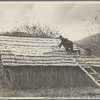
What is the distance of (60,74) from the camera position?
11.6m

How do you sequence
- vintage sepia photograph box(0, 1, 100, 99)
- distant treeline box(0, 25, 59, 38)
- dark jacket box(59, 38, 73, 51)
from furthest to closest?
distant treeline box(0, 25, 59, 38) → dark jacket box(59, 38, 73, 51) → vintage sepia photograph box(0, 1, 100, 99)

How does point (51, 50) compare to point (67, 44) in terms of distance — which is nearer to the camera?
point (67, 44)

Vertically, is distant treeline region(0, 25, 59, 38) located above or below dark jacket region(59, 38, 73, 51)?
above

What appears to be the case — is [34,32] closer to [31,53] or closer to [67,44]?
[31,53]

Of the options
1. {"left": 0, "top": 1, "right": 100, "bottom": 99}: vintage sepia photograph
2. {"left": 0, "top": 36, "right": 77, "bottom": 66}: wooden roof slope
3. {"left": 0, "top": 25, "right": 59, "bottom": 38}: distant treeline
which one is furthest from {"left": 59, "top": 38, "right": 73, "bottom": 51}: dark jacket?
{"left": 0, "top": 25, "right": 59, "bottom": 38}: distant treeline

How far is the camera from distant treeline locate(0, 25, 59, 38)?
1149 cm

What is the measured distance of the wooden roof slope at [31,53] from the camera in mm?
11008

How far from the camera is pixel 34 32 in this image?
12.8 meters

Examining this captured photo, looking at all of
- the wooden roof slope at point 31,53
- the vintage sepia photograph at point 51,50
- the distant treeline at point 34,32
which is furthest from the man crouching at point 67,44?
the distant treeline at point 34,32

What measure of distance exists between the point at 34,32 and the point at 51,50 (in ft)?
5.00

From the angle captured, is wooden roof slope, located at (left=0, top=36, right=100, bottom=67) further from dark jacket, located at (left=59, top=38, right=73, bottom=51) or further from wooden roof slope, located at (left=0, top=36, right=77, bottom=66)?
dark jacket, located at (left=59, top=38, right=73, bottom=51)

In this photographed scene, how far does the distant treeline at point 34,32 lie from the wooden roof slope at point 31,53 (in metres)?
0.33

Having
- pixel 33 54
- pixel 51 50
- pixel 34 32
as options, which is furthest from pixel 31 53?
pixel 34 32

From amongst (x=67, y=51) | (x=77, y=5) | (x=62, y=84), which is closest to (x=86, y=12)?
(x=77, y=5)
